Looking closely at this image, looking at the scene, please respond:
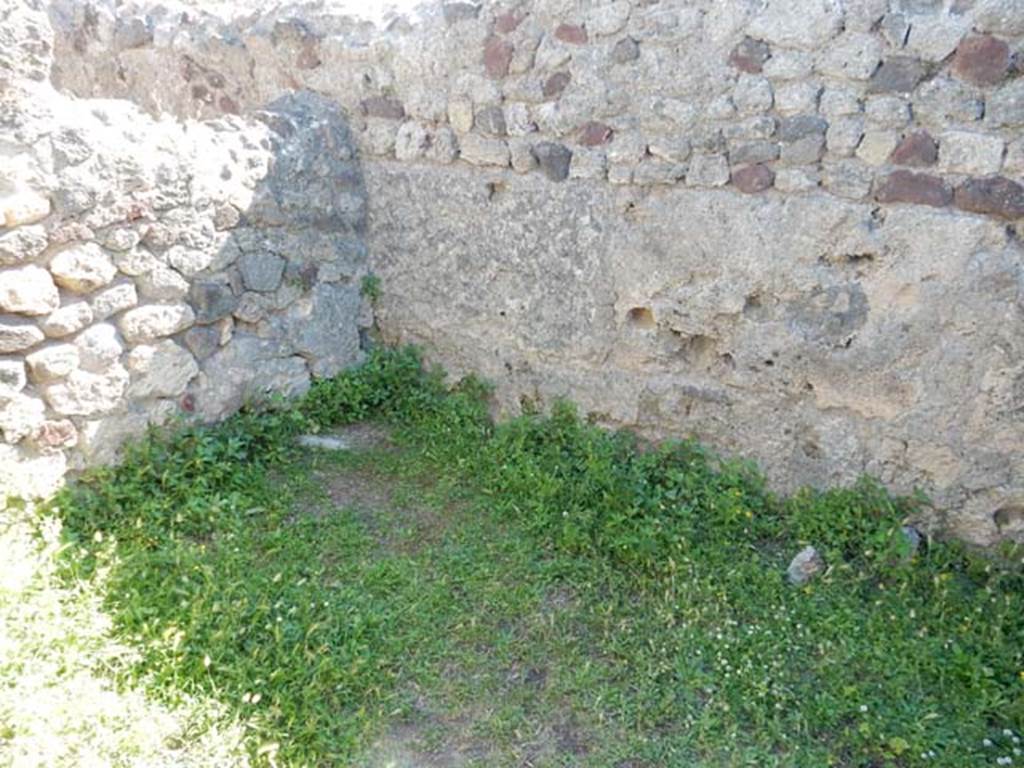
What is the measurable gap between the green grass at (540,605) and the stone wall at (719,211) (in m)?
0.25

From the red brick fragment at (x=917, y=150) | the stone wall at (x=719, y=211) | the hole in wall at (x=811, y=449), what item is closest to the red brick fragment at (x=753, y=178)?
the stone wall at (x=719, y=211)

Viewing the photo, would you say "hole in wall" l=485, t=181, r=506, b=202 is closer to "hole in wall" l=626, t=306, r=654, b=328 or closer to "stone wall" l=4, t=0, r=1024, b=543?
"stone wall" l=4, t=0, r=1024, b=543

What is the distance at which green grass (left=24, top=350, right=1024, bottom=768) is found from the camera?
103 inches

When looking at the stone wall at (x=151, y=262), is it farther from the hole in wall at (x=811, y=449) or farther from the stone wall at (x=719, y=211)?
the hole in wall at (x=811, y=449)

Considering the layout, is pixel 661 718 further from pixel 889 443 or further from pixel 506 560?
pixel 889 443

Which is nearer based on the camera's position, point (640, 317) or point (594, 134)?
point (594, 134)

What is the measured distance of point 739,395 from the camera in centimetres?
357

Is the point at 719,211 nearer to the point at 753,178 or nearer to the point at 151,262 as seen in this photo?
the point at 753,178

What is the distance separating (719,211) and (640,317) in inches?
21.1

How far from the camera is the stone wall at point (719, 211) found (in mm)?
3012

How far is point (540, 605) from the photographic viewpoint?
10.2 ft

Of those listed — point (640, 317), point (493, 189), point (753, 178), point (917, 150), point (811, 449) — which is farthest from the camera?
point (493, 189)

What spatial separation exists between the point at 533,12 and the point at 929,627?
8.47ft

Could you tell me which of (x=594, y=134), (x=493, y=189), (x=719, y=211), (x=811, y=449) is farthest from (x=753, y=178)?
(x=493, y=189)
